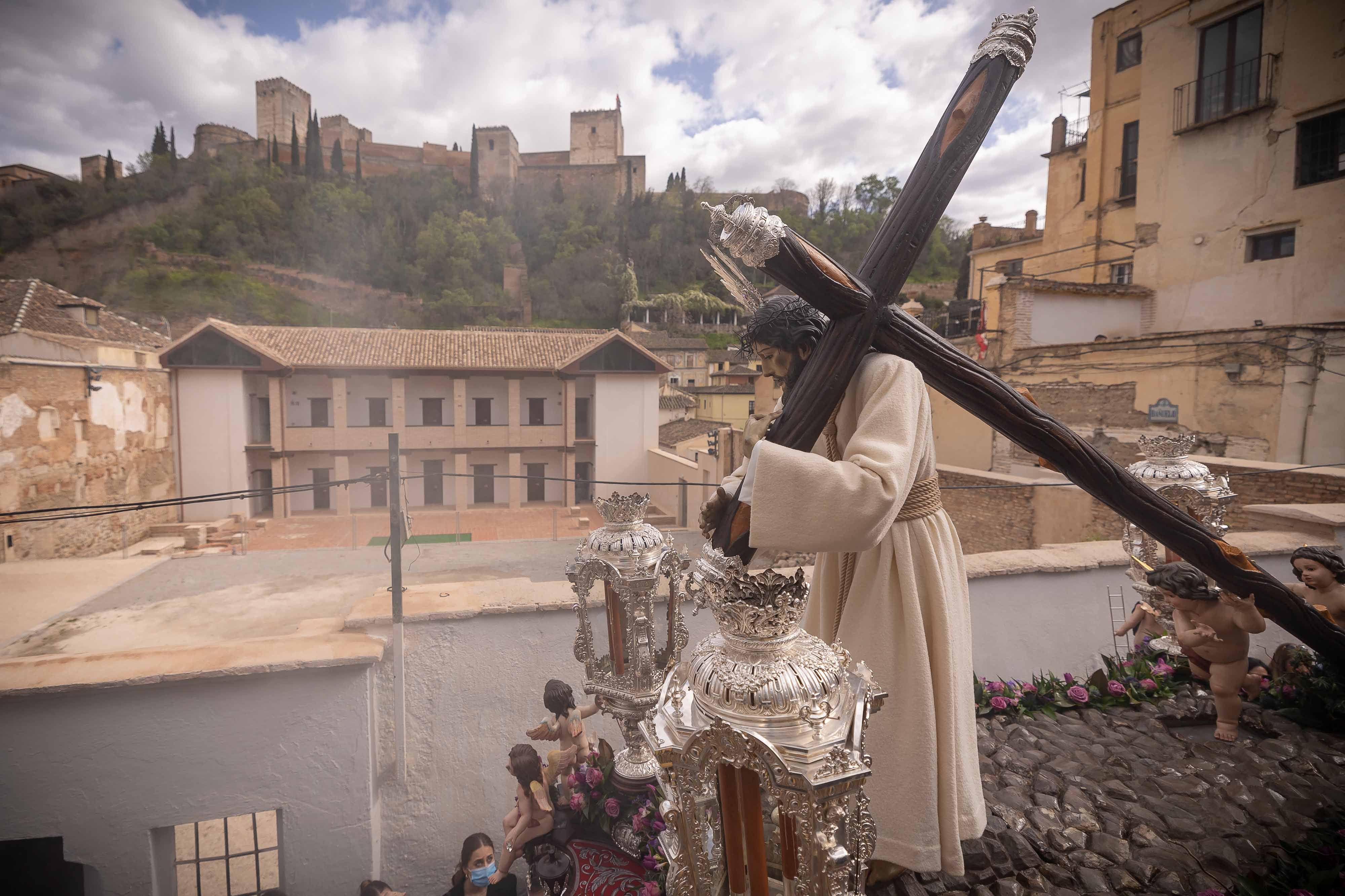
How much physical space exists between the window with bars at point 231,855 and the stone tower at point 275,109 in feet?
194

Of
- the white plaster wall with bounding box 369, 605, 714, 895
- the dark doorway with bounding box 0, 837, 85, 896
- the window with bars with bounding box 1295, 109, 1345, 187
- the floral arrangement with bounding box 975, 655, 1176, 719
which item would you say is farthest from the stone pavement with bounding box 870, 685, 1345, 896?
the window with bars with bounding box 1295, 109, 1345, 187

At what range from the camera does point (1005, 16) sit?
1.57 metres

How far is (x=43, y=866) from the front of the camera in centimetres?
307

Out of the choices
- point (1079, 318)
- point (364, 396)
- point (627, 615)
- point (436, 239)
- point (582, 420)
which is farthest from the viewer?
point (436, 239)

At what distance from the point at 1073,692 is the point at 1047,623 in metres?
0.95

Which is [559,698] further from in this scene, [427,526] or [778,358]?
[427,526]

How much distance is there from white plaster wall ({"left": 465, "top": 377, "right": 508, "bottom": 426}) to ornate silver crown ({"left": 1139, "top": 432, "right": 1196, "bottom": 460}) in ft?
62.6

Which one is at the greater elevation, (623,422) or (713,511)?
(713,511)

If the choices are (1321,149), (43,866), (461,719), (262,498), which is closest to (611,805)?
(461,719)

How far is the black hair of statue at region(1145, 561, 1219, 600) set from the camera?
9.78 feet

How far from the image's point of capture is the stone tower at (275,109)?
164ft

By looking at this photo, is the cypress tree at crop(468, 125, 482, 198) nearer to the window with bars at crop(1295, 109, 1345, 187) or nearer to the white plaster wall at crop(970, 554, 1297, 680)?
the window with bars at crop(1295, 109, 1345, 187)

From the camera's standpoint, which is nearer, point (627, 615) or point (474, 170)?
point (627, 615)

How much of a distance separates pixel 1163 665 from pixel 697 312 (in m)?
41.3
